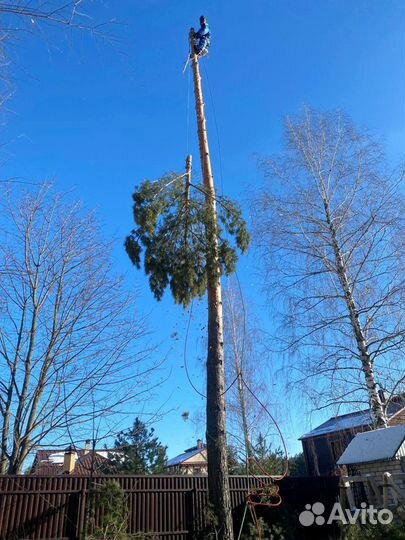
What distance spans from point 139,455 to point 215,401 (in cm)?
965

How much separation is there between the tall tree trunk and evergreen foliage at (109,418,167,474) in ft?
24.0

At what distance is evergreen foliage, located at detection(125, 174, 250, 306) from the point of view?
25.0 feet

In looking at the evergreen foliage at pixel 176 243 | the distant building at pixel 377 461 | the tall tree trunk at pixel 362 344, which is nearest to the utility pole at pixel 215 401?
the evergreen foliage at pixel 176 243

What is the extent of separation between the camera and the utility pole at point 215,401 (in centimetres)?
642

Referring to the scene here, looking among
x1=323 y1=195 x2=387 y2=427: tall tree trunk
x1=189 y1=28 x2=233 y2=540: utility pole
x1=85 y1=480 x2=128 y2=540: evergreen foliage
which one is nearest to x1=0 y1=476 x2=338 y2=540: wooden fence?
x1=85 y1=480 x2=128 y2=540: evergreen foliage

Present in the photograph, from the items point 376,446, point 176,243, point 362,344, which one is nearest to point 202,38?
point 176,243

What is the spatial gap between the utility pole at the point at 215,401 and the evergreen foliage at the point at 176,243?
0.10 m

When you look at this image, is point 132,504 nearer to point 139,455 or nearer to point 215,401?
point 215,401

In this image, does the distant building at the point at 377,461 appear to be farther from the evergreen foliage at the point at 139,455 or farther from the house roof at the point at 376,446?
the evergreen foliage at the point at 139,455

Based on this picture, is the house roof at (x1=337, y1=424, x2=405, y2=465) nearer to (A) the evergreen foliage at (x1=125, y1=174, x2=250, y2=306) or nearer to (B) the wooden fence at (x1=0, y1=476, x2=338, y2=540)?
(B) the wooden fence at (x1=0, y1=476, x2=338, y2=540)

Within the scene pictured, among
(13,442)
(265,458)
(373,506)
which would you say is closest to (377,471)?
(373,506)

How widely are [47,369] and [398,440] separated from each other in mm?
6719

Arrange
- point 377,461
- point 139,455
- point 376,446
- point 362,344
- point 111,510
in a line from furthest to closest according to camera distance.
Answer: point 139,455 < point 362,344 < point 376,446 < point 377,461 < point 111,510

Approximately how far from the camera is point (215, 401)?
6.70m
